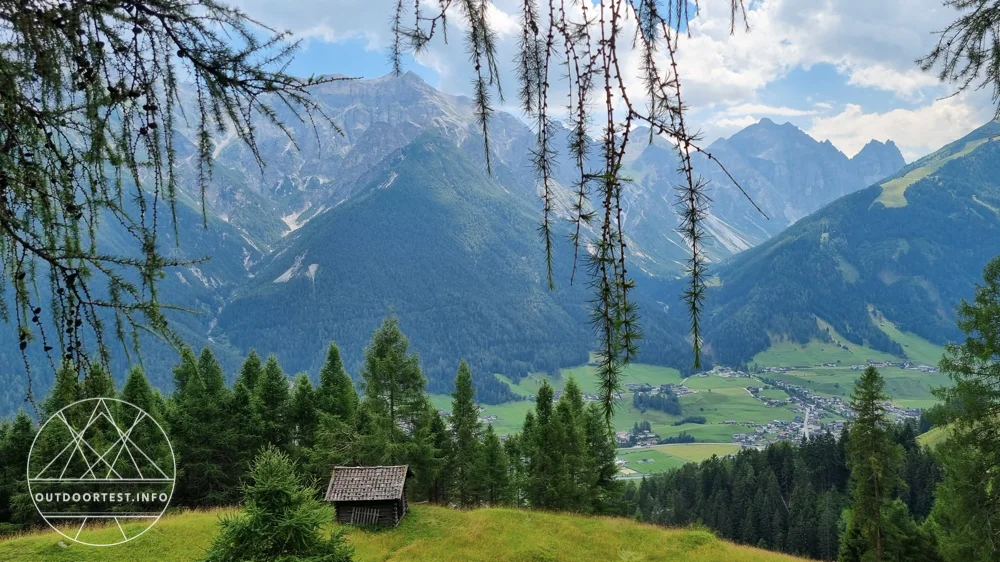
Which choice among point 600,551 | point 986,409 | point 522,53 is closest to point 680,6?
point 522,53

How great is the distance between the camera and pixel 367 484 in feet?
77.1

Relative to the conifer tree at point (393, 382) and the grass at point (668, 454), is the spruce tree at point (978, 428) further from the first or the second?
the grass at point (668, 454)

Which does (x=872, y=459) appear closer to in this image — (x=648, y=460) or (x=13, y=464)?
(x=13, y=464)

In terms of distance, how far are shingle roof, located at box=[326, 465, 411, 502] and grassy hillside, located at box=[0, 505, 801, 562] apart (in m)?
1.44

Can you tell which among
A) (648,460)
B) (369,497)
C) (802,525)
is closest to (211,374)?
(369,497)

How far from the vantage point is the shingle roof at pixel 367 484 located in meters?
23.1

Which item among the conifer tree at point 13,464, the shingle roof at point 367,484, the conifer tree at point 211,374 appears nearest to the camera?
the shingle roof at point 367,484

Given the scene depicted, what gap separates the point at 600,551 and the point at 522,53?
22.5 meters

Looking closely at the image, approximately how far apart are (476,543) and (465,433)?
1271 cm

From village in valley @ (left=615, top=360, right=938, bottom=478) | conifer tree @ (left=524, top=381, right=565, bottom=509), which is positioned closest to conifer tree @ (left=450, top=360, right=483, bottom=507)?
conifer tree @ (left=524, top=381, right=565, bottom=509)

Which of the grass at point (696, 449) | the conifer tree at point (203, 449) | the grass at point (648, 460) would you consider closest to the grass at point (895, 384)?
the grass at point (696, 449)

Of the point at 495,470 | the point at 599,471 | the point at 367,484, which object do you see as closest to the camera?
the point at 367,484

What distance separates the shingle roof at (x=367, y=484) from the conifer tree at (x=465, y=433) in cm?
955

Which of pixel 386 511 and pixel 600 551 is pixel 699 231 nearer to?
pixel 600 551
